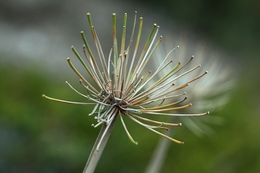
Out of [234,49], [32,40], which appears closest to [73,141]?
[32,40]

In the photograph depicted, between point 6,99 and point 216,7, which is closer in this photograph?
point 6,99

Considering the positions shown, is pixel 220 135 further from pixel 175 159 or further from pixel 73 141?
pixel 73 141

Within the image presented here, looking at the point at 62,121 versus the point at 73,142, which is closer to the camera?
the point at 73,142

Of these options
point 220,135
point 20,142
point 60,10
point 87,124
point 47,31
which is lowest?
point 20,142

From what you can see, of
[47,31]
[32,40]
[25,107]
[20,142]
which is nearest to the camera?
[20,142]

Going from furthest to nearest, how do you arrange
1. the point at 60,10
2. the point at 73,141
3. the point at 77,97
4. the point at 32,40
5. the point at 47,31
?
the point at 60,10 → the point at 47,31 → the point at 32,40 → the point at 77,97 → the point at 73,141

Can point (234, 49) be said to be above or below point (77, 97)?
above

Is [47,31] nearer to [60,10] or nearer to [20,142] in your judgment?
[60,10]
